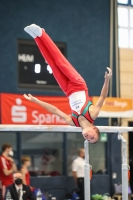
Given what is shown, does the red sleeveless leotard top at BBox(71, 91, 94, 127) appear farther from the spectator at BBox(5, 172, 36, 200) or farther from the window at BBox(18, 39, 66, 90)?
the window at BBox(18, 39, 66, 90)

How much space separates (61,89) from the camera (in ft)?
37.5

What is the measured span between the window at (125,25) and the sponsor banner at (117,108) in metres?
1.56

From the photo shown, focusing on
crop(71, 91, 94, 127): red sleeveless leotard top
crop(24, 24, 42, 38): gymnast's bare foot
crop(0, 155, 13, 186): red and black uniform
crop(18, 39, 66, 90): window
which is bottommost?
crop(0, 155, 13, 186): red and black uniform

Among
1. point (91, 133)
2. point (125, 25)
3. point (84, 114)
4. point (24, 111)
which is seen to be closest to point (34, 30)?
point (84, 114)

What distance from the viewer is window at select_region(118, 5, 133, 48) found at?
40.9 feet

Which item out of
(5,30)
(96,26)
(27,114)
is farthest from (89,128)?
(96,26)

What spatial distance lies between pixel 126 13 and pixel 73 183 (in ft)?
15.7

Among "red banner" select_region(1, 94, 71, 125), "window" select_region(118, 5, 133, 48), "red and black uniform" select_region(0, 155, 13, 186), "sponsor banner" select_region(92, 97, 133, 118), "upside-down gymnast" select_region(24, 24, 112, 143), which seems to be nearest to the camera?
"upside-down gymnast" select_region(24, 24, 112, 143)

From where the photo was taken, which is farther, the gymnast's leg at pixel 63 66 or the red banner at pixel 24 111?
the red banner at pixel 24 111

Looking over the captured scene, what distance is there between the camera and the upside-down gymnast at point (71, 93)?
541 cm

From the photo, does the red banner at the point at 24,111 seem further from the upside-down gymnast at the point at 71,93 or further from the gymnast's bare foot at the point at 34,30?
the gymnast's bare foot at the point at 34,30

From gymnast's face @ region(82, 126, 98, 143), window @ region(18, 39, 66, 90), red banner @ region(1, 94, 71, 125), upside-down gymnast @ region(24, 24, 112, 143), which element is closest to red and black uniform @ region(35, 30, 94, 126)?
upside-down gymnast @ region(24, 24, 112, 143)

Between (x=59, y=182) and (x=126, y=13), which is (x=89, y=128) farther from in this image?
(x=126, y=13)

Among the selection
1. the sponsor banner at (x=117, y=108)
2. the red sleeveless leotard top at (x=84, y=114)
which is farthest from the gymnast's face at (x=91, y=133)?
the sponsor banner at (x=117, y=108)
